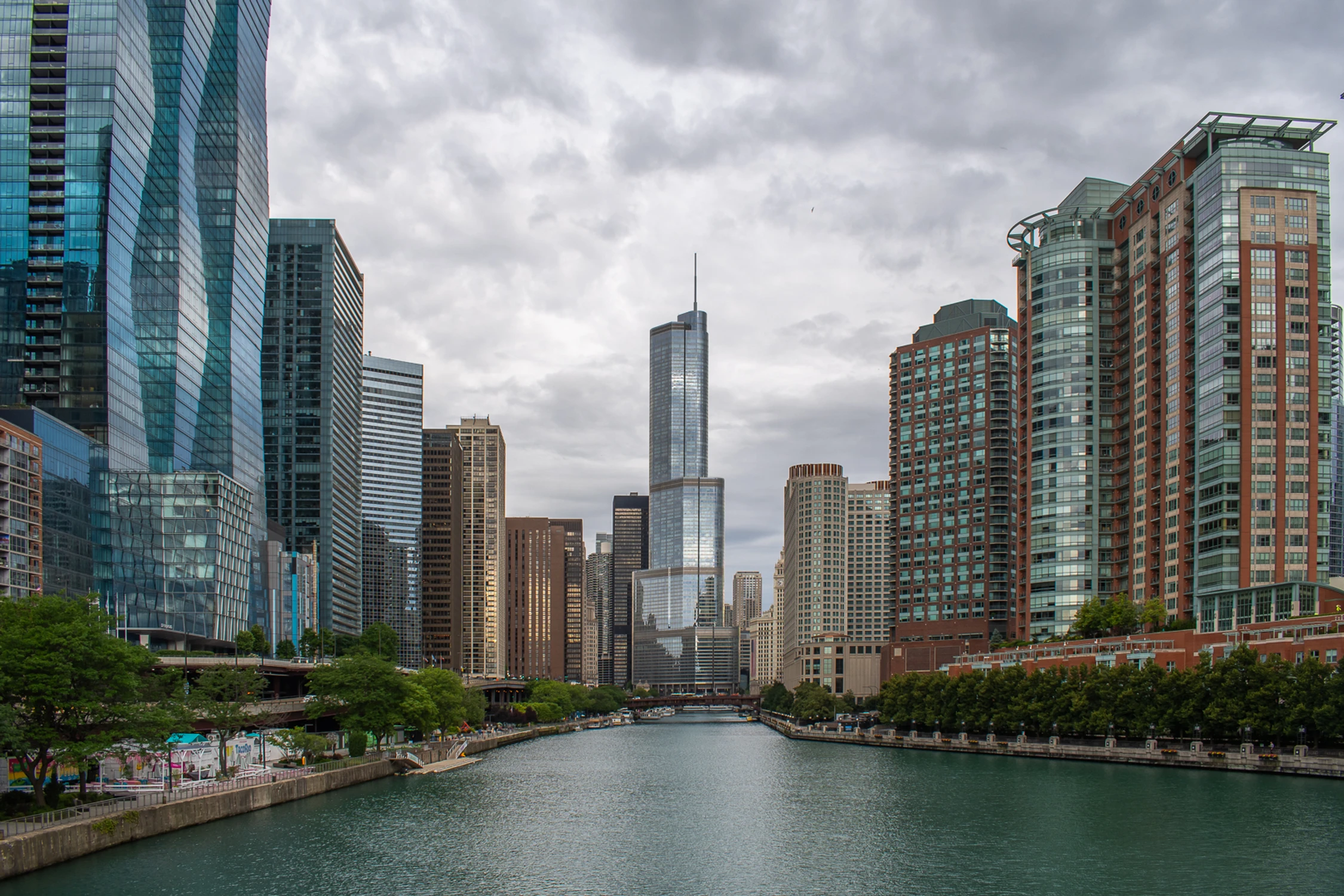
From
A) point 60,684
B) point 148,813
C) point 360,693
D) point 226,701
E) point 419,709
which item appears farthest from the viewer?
point 419,709

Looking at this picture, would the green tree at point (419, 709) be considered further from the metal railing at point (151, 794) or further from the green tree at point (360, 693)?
the metal railing at point (151, 794)

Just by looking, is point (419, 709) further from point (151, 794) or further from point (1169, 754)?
point (1169, 754)

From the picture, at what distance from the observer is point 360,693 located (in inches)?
5925

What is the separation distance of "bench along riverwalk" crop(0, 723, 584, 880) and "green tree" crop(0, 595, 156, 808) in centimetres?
439

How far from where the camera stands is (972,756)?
175 meters

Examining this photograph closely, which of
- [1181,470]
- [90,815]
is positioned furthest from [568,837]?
[1181,470]

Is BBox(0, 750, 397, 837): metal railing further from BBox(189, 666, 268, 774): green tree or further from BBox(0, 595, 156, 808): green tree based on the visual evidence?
BBox(189, 666, 268, 774): green tree

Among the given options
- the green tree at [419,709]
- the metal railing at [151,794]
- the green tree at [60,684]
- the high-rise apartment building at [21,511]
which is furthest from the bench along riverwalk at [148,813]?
the high-rise apartment building at [21,511]

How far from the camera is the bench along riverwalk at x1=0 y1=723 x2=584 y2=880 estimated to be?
75625 mm

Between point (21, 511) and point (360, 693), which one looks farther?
point (21, 511)

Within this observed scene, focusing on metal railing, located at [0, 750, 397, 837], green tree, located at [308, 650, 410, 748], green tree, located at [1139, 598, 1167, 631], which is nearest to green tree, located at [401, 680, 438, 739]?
green tree, located at [308, 650, 410, 748]

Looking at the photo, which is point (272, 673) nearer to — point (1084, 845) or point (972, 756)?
point (972, 756)

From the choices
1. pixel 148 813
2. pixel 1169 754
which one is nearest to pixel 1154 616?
pixel 1169 754

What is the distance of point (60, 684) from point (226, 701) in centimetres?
4208
